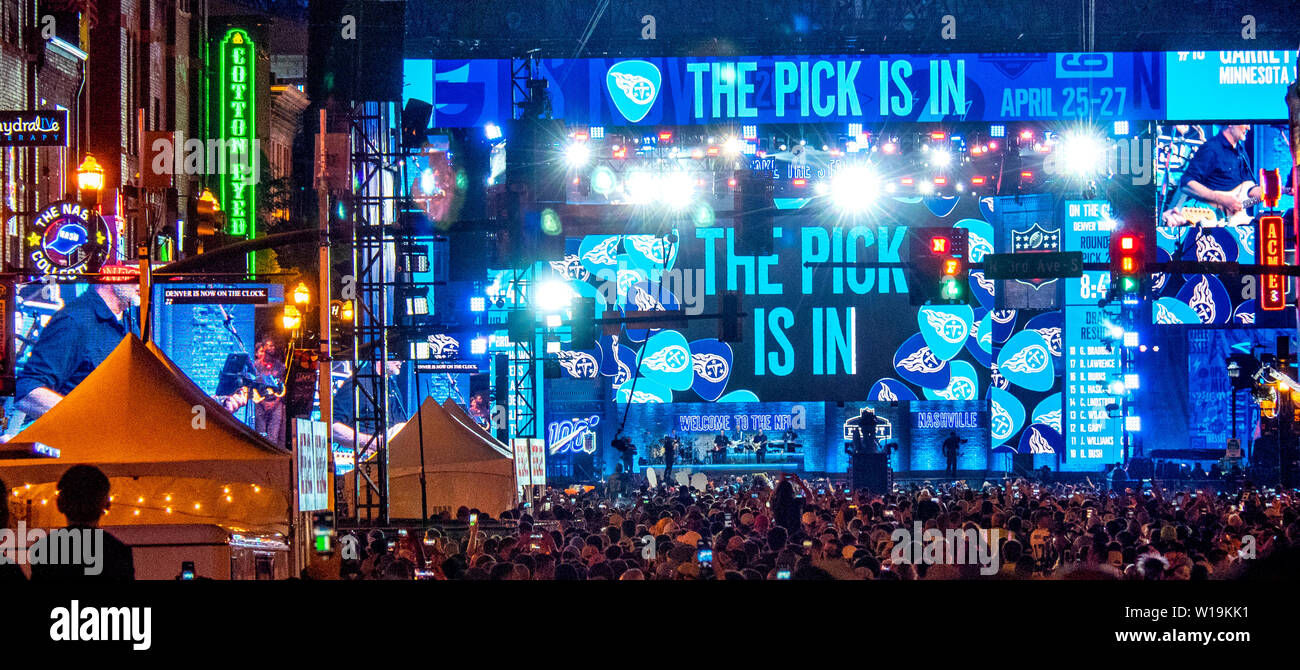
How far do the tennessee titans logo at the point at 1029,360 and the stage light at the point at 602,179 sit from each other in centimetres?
1604

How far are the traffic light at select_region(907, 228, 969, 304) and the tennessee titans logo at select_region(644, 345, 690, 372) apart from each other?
24.7 meters

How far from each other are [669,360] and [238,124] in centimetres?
1811

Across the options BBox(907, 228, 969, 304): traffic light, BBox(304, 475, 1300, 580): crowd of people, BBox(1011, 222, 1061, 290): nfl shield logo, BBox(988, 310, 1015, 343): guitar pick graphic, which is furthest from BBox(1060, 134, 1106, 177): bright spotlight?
BBox(304, 475, 1300, 580): crowd of people

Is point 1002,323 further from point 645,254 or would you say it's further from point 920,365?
point 645,254

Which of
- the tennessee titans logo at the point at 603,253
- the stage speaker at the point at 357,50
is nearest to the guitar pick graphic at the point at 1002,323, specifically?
the tennessee titans logo at the point at 603,253

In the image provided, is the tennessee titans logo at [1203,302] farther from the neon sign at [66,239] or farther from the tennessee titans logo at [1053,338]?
the neon sign at [66,239]

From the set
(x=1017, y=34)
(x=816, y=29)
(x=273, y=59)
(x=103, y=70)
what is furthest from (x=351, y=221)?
(x=273, y=59)

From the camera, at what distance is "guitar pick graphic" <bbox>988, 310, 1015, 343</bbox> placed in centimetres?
4762

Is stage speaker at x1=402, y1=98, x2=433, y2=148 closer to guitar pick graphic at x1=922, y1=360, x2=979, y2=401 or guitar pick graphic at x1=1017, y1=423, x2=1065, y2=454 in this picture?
guitar pick graphic at x1=922, y1=360, x2=979, y2=401

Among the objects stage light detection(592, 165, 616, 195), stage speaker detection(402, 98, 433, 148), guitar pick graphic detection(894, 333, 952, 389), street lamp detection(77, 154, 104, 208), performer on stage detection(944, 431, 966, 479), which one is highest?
stage light detection(592, 165, 616, 195)

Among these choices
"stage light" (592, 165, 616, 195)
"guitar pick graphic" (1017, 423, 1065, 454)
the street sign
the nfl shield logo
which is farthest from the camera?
the nfl shield logo

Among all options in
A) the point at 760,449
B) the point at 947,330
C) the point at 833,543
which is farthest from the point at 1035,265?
the point at 947,330

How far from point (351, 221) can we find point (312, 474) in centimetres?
621
